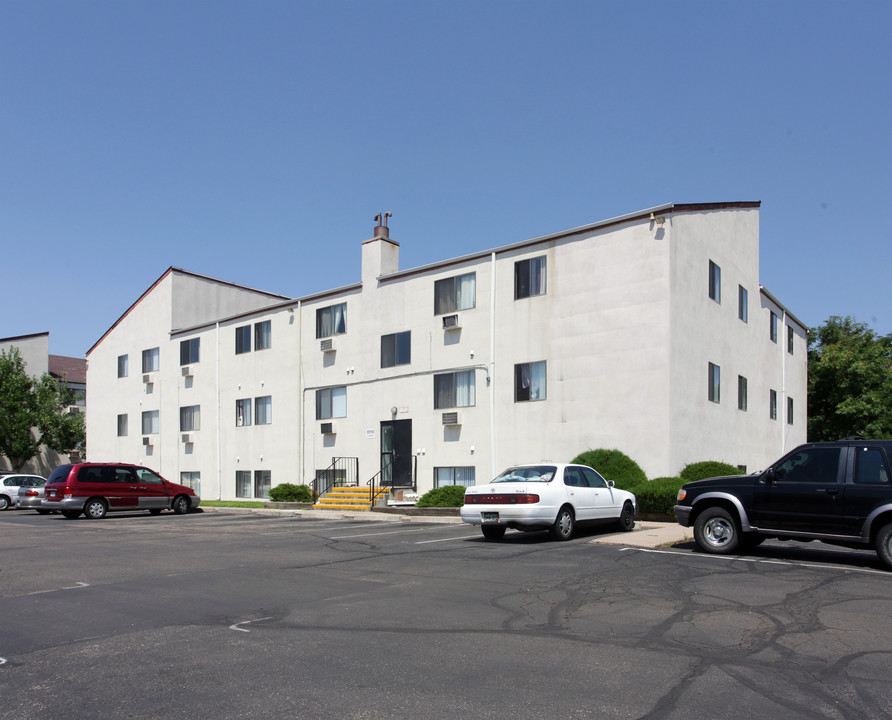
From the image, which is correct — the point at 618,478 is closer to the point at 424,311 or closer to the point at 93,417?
the point at 424,311

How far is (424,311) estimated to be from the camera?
2775 centimetres

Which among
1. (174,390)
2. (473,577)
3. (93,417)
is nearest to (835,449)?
(473,577)

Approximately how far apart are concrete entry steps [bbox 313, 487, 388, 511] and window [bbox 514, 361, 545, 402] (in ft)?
19.1

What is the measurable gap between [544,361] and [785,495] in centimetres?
1267

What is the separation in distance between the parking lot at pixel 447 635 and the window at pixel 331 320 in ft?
60.4

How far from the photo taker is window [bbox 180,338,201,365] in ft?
125

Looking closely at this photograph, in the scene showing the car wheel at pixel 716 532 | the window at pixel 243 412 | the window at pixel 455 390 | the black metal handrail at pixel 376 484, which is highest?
the window at pixel 455 390

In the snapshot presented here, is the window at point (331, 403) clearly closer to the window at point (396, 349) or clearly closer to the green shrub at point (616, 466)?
the window at point (396, 349)

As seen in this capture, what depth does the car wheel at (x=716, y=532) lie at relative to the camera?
41.3 ft

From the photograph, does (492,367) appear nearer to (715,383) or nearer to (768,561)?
(715,383)

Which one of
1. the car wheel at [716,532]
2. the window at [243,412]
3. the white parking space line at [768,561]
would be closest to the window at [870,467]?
the white parking space line at [768,561]

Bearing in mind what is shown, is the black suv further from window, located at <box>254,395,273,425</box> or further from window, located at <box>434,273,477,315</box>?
window, located at <box>254,395,273,425</box>

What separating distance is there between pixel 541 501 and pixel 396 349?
1496 centimetres

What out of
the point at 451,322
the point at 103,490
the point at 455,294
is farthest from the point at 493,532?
the point at 103,490
